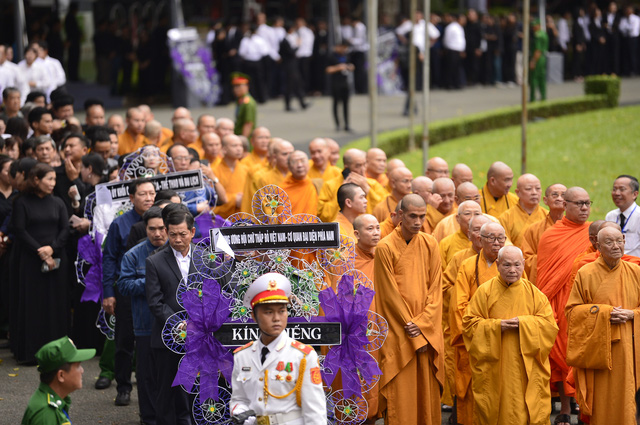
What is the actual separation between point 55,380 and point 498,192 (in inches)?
238

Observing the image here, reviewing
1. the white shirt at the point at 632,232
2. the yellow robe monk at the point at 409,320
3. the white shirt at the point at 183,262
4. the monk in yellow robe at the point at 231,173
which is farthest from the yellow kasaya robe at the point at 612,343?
the monk in yellow robe at the point at 231,173

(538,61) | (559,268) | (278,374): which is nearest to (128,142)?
(559,268)

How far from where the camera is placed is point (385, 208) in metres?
10.3

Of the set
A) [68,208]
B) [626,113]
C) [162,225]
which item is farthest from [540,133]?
[162,225]

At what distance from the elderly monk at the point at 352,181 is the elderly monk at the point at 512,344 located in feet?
9.90

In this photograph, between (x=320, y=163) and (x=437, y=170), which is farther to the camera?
(x=320, y=163)

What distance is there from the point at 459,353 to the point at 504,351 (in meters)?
0.84

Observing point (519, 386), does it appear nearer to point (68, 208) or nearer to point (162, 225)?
point (162, 225)

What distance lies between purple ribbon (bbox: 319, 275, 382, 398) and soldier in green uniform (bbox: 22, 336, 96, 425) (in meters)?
1.99

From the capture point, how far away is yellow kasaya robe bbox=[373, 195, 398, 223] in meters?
10.2

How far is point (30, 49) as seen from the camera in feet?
56.5

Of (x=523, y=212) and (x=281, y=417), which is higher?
(x=523, y=212)

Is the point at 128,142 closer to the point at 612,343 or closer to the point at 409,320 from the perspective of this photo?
the point at 409,320

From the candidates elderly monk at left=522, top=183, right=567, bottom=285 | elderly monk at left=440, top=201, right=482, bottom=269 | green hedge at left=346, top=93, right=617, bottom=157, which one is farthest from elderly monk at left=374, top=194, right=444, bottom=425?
green hedge at left=346, top=93, right=617, bottom=157
